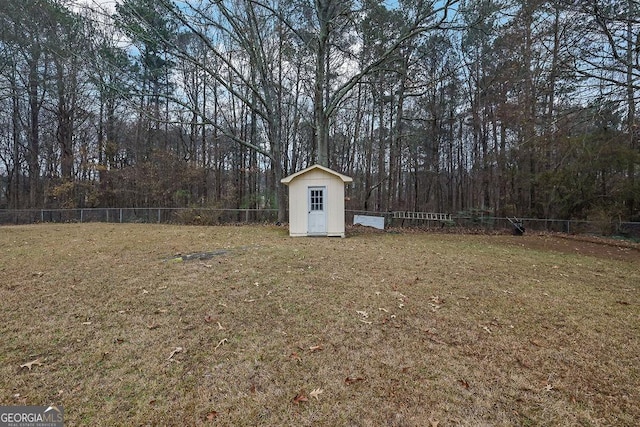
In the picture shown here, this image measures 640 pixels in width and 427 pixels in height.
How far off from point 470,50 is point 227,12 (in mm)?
12927

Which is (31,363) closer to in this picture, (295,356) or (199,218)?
(295,356)

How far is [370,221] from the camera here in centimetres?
1473

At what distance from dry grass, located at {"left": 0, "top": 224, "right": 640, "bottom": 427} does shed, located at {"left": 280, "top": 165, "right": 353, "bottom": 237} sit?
16.0 ft

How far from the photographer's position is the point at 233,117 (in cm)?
1998

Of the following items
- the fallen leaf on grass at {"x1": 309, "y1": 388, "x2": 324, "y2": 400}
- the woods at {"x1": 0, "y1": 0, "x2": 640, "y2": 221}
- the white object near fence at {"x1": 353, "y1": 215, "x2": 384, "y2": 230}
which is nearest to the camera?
the fallen leaf on grass at {"x1": 309, "y1": 388, "x2": 324, "y2": 400}

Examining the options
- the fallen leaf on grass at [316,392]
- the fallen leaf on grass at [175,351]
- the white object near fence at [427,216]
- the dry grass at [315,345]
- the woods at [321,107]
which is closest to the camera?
the dry grass at [315,345]

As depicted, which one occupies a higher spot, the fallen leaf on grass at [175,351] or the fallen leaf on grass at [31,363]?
the fallen leaf on grass at [31,363]

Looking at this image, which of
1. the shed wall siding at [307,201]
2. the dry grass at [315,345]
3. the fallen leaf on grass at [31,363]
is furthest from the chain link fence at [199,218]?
the fallen leaf on grass at [31,363]

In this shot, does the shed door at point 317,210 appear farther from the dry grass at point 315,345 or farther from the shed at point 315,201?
the dry grass at point 315,345

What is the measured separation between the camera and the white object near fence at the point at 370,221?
14227 millimetres

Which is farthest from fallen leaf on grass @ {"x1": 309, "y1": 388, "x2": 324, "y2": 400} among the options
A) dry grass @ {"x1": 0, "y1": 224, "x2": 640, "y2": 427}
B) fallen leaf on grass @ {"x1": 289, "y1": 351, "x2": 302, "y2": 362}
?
fallen leaf on grass @ {"x1": 289, "y1": 351, "x2": 302, "y2": 362}

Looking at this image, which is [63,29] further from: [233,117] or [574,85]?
[574,85]

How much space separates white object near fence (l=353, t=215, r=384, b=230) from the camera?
14227 mm

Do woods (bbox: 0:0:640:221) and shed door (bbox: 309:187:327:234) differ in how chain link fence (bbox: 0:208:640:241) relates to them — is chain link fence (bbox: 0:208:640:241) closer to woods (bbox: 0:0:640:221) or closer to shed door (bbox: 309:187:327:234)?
woods (bbox: 0:0:640:221)
